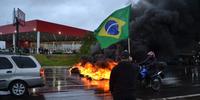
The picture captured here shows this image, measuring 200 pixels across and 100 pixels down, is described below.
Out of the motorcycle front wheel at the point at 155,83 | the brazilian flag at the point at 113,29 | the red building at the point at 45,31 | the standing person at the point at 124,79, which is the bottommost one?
the motorcycle front wheel at the point at 155,83

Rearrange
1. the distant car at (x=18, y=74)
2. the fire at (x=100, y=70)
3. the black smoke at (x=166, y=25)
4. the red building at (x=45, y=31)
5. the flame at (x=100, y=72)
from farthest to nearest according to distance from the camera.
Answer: the red building at (x=45, y=31), the black smoke at (x=166, y=25), the fire at (x=100, y=70), the flame at (x=100, y=72), the distant car at (x=18, y=74)

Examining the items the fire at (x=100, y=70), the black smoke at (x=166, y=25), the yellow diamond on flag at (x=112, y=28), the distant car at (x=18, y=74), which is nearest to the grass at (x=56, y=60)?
the black smoke at (x=166, y=25)

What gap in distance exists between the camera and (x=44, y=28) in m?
56.7

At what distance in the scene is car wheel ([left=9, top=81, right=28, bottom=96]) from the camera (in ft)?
46.9

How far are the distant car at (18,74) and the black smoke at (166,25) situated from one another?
16.4 m

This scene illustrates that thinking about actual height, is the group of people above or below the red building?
below

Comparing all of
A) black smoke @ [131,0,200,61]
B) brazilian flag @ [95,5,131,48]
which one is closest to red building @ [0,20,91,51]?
black smoke @ [131,0,200,61]

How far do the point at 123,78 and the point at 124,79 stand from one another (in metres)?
0.02

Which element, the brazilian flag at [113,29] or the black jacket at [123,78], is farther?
the brazilian flag at [113,29]

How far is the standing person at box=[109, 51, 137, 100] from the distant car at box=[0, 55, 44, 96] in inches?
301

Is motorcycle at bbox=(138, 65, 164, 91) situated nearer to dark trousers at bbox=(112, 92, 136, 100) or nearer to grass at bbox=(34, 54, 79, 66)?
dark trousers at bbox=(112, 92, 136, 100)

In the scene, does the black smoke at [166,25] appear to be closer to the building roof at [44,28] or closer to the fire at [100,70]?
the fire at [100,70]

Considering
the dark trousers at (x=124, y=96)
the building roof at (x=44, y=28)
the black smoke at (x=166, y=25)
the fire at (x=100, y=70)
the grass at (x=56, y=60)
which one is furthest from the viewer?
the building roof at (x=44, y=28)

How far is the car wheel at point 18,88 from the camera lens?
46.9 feet
